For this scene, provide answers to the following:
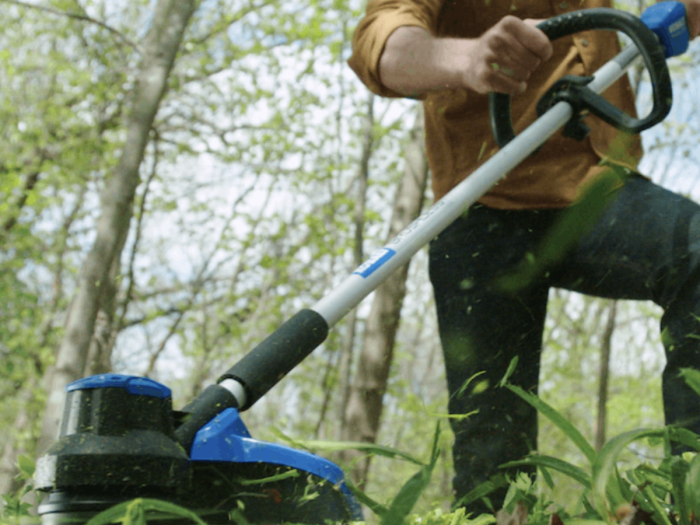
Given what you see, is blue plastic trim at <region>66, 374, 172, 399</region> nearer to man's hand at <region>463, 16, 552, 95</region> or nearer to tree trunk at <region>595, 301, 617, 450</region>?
man's hand at <region>463, 16, 552, 95</region>

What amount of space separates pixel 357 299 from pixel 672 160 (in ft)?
24.1

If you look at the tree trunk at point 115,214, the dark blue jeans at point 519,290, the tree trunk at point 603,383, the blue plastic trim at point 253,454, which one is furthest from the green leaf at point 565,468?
the tree trunk at point 603,383

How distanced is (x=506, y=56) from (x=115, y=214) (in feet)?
11.1

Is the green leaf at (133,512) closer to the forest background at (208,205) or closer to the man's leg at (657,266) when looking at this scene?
the man's leg at (657,266)

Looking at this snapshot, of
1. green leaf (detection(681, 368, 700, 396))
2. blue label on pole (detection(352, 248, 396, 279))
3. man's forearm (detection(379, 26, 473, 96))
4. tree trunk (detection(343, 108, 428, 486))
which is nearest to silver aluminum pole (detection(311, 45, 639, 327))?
blue label on pole (detection(352, 248, 396, 279))

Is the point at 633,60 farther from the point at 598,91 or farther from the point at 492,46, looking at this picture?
the point at 492,46

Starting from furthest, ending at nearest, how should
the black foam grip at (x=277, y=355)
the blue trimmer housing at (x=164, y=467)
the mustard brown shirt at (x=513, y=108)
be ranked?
1. the mustard brown shirt at (x=513, y=108)
2. the black foam grip at (x=277, y=355)
3. the blue trimmer housing at (x=164, y=467)

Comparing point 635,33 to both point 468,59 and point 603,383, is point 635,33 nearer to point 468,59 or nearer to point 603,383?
point 468,59

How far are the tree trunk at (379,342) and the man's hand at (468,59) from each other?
340 cm

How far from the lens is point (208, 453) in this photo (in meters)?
1.00

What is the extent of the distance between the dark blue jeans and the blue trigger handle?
35cm

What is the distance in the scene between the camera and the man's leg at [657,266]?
156 cm

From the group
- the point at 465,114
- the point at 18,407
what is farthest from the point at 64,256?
the point at 465,114

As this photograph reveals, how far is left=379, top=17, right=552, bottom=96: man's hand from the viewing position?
154 centimetres
